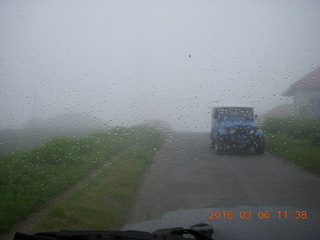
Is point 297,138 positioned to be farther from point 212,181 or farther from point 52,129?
point 52,129

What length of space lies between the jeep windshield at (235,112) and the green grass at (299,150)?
1.95ft

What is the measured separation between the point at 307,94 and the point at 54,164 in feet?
20.4

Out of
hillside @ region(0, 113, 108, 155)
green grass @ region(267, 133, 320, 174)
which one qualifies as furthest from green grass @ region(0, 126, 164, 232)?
green grass @ region(267, 133, 320, 174)

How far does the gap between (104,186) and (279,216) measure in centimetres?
428

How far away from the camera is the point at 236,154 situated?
24.7 ft

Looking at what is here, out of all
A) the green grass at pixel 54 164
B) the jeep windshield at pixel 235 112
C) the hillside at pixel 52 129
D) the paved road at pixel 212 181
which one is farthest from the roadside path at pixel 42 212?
the jeep windshield at pixel 235 112

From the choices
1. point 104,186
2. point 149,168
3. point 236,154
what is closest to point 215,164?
point 236,154

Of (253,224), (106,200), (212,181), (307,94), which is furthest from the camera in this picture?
(307,94)

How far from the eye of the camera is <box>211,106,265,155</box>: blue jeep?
21.4 ft

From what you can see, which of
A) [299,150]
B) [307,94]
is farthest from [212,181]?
[307,94]

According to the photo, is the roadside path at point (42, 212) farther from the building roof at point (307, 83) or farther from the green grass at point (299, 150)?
the building roof at point (307, 83)

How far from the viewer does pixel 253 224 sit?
2.93 metres

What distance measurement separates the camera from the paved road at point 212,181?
5.03 meters

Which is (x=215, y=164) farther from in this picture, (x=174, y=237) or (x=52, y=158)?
(x=174, y=237)
